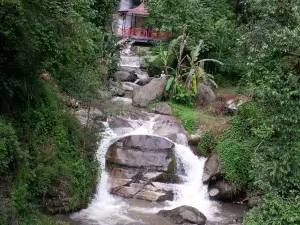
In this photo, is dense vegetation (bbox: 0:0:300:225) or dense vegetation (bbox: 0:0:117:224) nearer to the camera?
dense vegetation (bbox: 0:0:117:224)

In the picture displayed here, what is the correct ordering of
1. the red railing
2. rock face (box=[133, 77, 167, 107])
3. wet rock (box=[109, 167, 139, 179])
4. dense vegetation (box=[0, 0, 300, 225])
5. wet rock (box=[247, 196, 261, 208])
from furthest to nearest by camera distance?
the red railing
rock face (box=[133, 77, 167, 107])
wet rock (box=[109, 167, 139, 179])
wet rock (box=[247, 196, 261, 208])
dense vegetation (box=[0, 0, 300, 225])

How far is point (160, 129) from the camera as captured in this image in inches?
698

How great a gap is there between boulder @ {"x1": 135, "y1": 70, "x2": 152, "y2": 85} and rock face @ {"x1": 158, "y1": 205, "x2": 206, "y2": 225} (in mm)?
11673

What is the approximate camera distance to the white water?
1299 cm

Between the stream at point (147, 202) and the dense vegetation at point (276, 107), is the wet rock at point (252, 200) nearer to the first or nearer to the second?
the stream at point (147, 202)

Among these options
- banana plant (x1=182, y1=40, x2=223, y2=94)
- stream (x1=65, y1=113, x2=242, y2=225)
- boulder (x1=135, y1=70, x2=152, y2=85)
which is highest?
banana plant (x1=182, y1=40, x2=223, y2=94)

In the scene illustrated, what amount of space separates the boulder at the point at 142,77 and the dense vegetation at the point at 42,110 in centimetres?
898

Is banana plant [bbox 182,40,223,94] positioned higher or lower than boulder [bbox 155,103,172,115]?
higher

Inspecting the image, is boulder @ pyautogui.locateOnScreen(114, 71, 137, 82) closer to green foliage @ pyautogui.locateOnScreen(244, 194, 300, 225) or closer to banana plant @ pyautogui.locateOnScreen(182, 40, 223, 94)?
banana plant @ pyautogui.locateOnScreen(182, 40, 223, 94)

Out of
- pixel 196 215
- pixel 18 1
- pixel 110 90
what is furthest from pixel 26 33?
pixel 110 90

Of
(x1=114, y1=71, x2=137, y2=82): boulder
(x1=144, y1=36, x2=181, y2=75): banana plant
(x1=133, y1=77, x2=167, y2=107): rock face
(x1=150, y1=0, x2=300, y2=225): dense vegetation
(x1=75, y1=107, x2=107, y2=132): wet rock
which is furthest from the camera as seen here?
(x1=114, y1=71, x2=137, y2=82): boulder

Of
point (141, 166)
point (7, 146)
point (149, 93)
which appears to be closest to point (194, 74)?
point (149, 93)

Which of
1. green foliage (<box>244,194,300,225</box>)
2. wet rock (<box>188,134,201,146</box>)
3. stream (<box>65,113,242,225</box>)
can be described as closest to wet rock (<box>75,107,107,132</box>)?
stream (<box>65,113,242,225</box>)

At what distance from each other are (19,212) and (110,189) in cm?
463
